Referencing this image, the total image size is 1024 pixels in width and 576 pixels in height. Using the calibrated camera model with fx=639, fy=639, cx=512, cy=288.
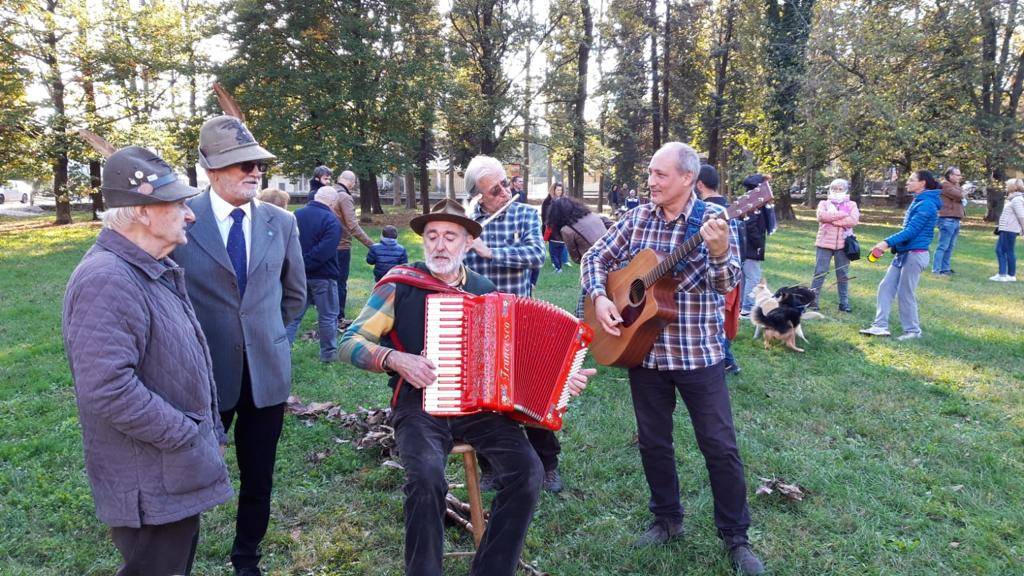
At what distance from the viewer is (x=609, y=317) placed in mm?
3904

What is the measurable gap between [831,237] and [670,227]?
744 centimetres

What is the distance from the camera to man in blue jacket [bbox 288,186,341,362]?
23.6 feet

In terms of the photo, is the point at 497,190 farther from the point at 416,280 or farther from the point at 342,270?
the point at 342,270

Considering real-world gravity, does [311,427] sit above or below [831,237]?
below

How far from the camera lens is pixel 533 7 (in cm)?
2909

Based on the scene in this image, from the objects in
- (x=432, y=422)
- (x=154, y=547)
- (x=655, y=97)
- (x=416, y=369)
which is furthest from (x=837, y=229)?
(x=655, y=97)

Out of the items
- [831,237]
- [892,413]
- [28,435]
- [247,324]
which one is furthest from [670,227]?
[831,237]

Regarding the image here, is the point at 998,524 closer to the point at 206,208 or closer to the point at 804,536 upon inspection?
the point at 804,536

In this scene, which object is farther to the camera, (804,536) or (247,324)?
(804,536)

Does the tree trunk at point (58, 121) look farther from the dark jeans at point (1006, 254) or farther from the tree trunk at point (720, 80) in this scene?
the tree trunk at point (720, 80)

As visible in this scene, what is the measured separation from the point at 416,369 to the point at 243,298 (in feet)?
3.09

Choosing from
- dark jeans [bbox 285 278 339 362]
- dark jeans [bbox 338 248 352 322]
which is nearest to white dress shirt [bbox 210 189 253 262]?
dark jeans [bbox 285 278 339 362]

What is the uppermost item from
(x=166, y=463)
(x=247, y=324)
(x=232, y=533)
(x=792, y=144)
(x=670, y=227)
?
(x=792, y=144)

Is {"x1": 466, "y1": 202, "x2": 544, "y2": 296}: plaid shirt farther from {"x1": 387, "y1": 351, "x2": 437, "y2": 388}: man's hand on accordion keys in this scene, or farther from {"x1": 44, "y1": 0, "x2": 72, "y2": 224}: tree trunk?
{"x1": 44, "y1": 0, "x2": 72, "y2": 224}: tree trunk
